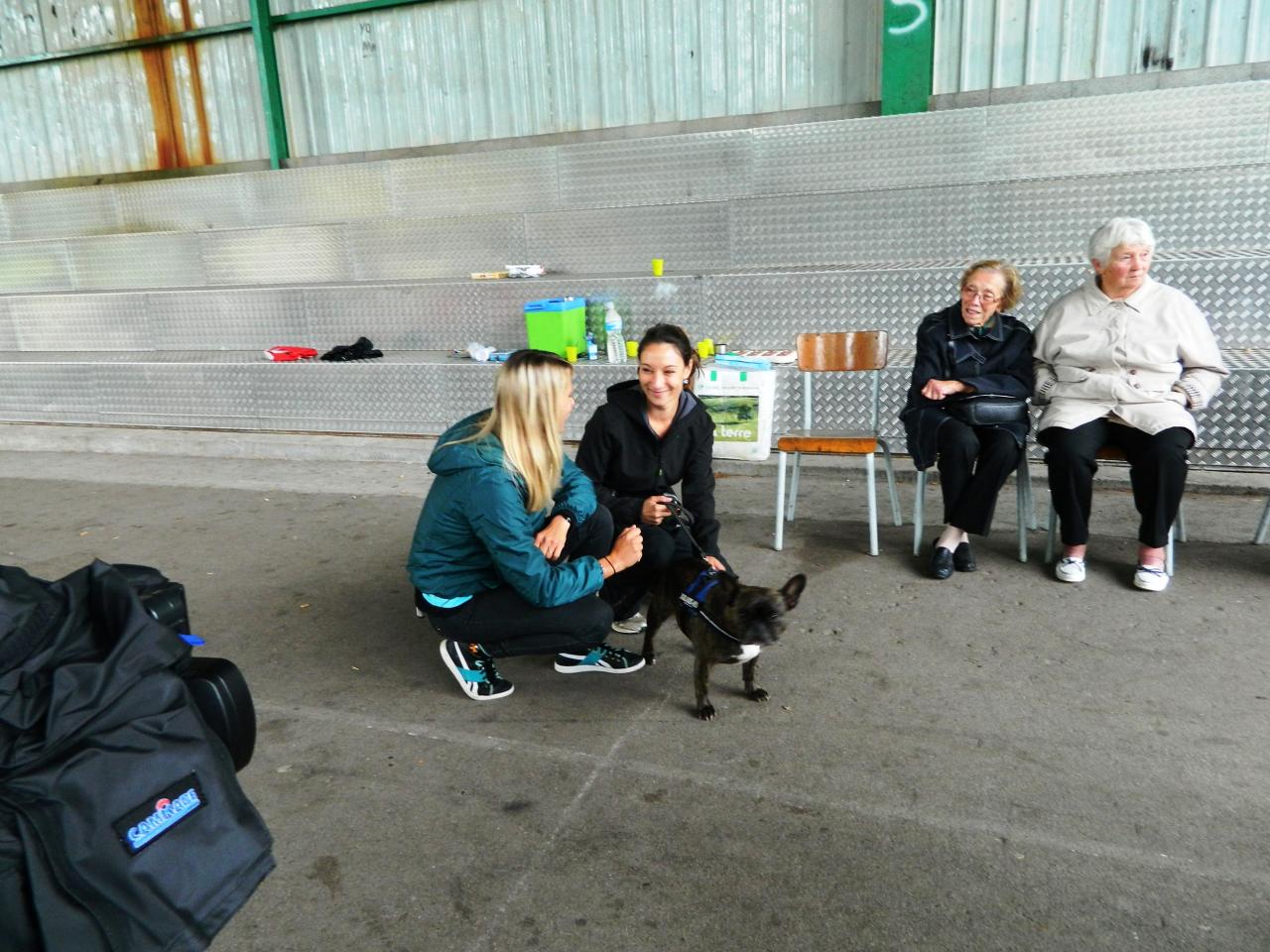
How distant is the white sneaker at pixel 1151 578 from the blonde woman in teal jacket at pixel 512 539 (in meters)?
1.95

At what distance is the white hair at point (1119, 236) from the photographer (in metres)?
3.28

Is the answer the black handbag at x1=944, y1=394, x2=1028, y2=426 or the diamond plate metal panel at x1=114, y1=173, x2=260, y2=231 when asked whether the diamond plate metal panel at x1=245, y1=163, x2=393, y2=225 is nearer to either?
the diamond plate metal panel at x1=114, y1=173, x2=260, y2=231

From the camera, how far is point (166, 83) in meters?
7.74

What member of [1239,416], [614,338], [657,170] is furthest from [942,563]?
[657,170]

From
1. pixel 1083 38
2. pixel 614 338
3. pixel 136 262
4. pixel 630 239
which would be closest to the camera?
pixel 614 338

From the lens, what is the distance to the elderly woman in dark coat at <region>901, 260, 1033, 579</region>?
3494 mm

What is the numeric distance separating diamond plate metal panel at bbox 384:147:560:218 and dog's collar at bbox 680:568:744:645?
4.43 m

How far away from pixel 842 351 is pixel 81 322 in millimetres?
5903

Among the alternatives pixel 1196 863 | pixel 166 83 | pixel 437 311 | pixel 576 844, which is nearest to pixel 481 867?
pixel 576 844

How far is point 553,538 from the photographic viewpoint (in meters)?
2.56

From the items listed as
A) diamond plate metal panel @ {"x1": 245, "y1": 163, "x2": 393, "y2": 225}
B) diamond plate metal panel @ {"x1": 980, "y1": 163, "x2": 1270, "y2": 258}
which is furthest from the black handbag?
diamond plate metal panel @ {"x1": 245, "y1": 163, "x2": 393, "y2": 225}

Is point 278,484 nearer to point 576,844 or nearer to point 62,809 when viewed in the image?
point 576,844

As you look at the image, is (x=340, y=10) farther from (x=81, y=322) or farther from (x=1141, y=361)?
(x=1141, y=361)

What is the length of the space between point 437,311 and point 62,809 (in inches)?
200
